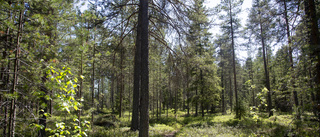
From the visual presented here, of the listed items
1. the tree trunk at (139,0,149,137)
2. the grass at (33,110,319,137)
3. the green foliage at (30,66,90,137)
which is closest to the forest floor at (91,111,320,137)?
the grass at (33,110,319,137)

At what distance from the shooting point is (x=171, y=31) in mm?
8359

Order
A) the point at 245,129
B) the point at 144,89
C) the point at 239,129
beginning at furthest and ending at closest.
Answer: the point at 239,129 → the point at 245,129 → the point at 144,89

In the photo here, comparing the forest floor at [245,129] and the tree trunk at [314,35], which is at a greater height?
the tree trunk at [314,35]

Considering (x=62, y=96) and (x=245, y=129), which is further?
(x=245, y=129)

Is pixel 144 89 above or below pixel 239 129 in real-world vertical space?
above

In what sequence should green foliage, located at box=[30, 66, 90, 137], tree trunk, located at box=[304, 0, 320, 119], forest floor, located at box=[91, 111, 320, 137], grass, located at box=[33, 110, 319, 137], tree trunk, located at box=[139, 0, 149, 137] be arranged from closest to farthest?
green foliage, located at box=[30, 66, 90, 137] < tree trunk, located at box=[304, 0, 320, 119] < forest floor, located at box=[91, 111, 320, 137] < grass, located at box=[33, 110, 319, 137] < tree trunk, located at box=[139, 0, 149, 137]

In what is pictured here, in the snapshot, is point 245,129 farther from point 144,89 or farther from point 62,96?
point 62,96

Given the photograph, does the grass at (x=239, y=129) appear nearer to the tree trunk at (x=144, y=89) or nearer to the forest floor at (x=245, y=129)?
the forest floor at (x=245, y=129)

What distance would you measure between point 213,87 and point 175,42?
42.4ft

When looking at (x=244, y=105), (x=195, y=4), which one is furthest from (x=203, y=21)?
(x=244, y=105)

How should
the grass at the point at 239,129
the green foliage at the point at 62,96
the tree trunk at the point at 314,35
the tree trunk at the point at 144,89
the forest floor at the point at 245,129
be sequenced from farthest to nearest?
the tree trunk at the point at 144,89
the grass at the point at 239,129
the forest floor at the point at 245,129
the tree trunk at the point at 314,35
the green foliage at the point at 62,96

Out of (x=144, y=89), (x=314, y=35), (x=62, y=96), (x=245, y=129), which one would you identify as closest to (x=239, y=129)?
(x=245, y=129)

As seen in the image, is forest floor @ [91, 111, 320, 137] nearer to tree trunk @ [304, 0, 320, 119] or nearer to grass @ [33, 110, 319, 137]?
grass @ [33, 110, 319, 137]

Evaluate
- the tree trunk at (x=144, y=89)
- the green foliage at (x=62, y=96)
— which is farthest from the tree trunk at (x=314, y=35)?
the green foliage at (x=62, y=96)
